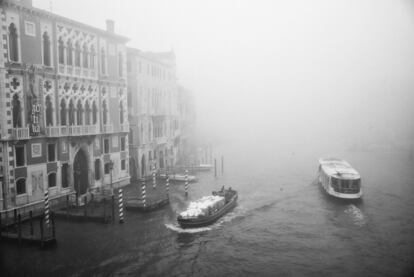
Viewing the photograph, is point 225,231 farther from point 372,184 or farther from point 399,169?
point 399,169

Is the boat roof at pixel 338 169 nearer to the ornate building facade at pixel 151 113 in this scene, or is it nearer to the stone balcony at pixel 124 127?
the ornate building facade at pixel 151 113

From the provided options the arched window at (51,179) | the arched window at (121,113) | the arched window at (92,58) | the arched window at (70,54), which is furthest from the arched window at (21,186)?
the arched window at (121,113)

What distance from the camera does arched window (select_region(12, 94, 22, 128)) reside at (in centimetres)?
3122

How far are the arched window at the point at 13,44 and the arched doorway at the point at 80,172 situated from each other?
11366mm

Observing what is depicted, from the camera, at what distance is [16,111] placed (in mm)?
31500

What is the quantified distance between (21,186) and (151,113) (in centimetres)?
2594

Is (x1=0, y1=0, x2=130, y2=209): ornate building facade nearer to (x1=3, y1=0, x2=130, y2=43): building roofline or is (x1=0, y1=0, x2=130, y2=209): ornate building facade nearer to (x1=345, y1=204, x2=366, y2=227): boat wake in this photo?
(x1=3, y1=0, x2=130, y2=43): building roofline

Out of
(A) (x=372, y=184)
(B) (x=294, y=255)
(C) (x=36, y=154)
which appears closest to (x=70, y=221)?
(C) (x=36, y=154)

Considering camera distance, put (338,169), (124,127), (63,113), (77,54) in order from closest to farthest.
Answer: (63,113) < (77,54) < (338,169) < (124,127)

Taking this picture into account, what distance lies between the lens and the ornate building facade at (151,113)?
5112 centimetres

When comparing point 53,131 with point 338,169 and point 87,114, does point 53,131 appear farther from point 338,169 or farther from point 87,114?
point 338,169

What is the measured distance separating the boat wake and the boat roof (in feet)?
11.4

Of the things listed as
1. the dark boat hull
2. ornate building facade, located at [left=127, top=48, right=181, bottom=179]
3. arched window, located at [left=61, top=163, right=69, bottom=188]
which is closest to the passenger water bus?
the dark boat hull

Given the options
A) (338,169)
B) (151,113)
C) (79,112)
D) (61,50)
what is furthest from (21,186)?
(338,169)
